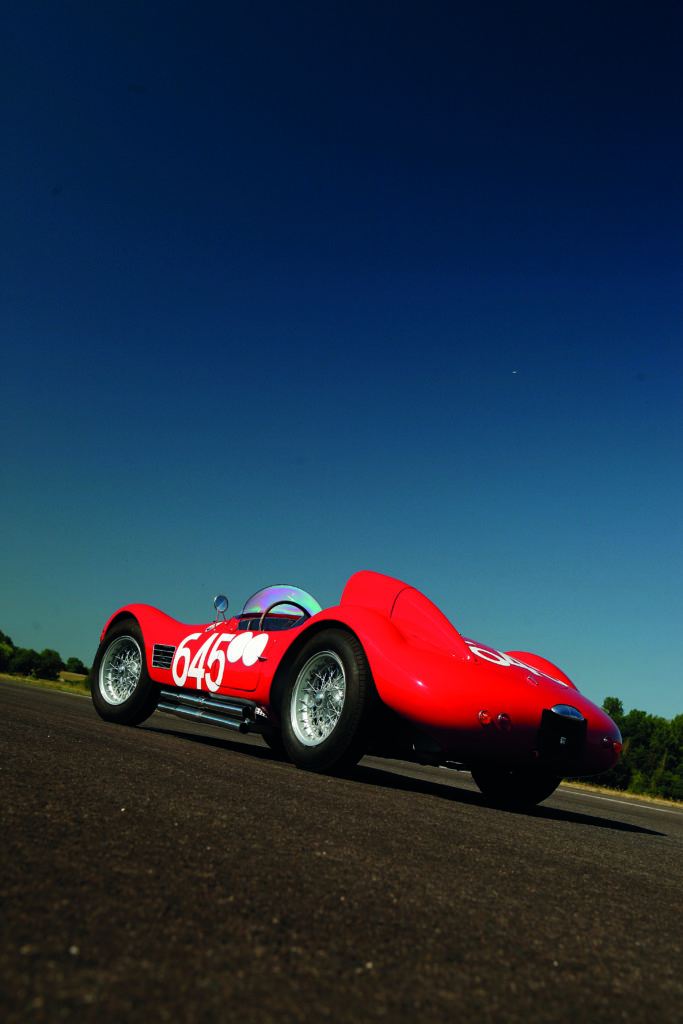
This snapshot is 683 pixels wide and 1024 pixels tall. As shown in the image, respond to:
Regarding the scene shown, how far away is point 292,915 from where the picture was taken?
1.55 meters

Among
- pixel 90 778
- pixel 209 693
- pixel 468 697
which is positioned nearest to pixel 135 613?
pixel 209 693

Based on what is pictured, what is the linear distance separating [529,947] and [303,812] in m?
1.50

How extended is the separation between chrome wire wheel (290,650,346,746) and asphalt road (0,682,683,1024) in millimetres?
1814

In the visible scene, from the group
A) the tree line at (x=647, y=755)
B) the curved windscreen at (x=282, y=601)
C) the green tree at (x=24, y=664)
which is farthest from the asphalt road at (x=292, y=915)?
the green tree at (x=24, y=664)

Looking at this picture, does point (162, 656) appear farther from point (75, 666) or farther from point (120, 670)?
point (75, 666)

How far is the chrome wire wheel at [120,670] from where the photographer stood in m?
7.67

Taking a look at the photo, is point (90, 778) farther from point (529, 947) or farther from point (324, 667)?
point (324, 667)

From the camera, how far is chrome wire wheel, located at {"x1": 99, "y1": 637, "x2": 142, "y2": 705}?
7668 millimetres

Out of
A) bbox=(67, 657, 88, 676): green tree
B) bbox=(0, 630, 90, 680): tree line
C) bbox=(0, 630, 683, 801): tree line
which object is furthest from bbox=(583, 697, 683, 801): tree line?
bbox=(67, 657, 88, 676): green tree

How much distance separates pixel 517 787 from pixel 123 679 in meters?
4.25

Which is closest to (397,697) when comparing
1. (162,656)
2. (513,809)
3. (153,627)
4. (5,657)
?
(513,809)

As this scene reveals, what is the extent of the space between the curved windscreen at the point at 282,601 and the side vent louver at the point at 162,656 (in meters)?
0.85

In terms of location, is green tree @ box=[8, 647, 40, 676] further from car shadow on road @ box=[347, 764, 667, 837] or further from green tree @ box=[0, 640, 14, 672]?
car shadow on road @ box=[347, 764, 667, 837]

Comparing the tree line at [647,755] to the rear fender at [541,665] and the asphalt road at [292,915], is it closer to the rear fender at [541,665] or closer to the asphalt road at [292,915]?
the rear fender at [541,665]
